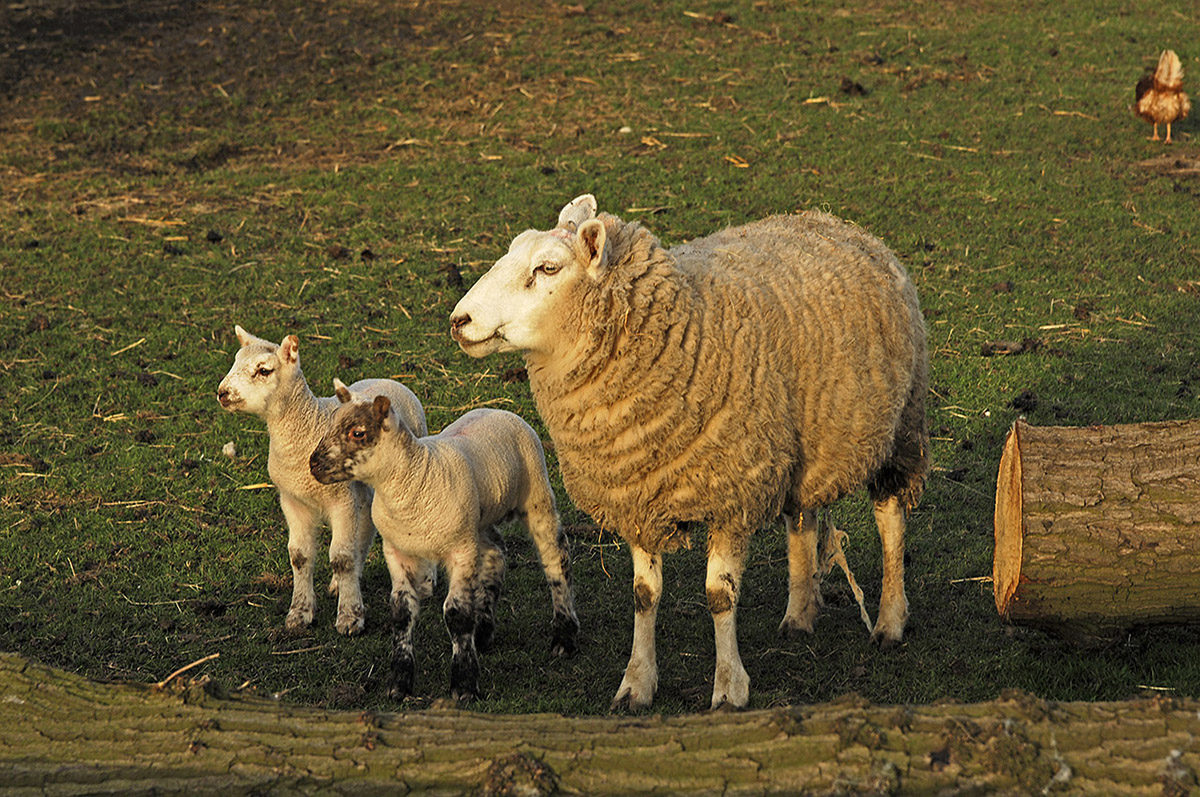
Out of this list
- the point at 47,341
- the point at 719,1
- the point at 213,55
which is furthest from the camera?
the point at 719,1

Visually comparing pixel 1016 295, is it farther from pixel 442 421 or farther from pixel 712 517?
pixel 712 517

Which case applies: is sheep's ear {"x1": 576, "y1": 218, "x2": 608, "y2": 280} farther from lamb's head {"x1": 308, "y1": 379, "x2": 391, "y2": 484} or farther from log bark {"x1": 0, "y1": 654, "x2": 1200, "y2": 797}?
log bark {"x1": 0, "y1": 654, "x2": 1200, "y2": 797}

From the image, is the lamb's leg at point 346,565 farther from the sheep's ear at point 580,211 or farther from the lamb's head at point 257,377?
the sheep's ear at point 580,211

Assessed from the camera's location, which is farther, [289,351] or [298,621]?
[298,621]

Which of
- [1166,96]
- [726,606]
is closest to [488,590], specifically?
[726,606]

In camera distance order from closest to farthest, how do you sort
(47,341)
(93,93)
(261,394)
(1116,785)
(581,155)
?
(1116,785)
(261,394)
(47,341)
(581,155)
(93,93)

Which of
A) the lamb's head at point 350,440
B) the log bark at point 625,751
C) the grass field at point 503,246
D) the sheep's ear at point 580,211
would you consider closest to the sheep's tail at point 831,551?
the grass field at point 503,246

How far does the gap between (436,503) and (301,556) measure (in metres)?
1.38

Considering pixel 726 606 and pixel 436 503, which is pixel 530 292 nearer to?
pixel 436 503

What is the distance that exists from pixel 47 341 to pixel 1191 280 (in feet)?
36.4

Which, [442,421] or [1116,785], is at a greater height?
[1116,785]

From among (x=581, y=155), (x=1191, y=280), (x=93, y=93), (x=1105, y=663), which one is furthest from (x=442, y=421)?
(x=93, y=93)

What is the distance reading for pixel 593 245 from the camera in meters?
5.56

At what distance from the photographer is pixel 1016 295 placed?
11719 mm
